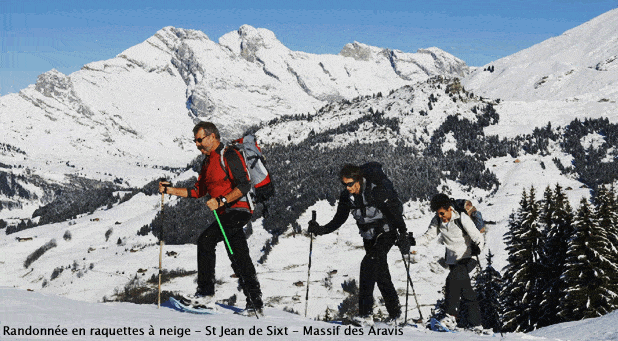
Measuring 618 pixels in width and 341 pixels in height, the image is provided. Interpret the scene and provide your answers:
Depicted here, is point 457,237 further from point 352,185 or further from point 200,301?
point 200,301

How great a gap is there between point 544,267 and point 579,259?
2.87 metres

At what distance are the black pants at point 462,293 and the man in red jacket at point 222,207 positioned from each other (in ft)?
10.7

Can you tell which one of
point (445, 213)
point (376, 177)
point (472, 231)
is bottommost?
point (472, 231)

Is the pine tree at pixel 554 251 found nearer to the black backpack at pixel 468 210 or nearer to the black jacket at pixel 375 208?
the black backpack at pixel 468 210

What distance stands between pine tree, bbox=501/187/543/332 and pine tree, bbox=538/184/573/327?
1.38 feet

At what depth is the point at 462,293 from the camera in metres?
8.30

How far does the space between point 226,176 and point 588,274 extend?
66.3 feet

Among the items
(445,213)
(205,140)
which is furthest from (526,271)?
(205,140)

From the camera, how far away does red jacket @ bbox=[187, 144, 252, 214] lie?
7.07m

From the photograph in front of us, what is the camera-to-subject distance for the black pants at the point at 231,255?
7418 mm

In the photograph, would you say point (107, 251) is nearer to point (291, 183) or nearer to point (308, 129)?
point (291, 183)

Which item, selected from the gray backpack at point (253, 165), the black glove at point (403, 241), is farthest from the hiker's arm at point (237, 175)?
the black glove at point (403, 241)

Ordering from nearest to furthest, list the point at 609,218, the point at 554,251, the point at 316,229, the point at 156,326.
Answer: the point at 156,326 < the point at 316,229 < the point at 609,218 < the point at 554,251

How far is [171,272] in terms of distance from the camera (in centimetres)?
5375
